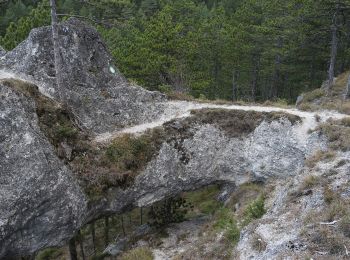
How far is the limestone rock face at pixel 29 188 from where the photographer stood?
814 inches

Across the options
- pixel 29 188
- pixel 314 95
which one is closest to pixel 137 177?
pixel 29 188

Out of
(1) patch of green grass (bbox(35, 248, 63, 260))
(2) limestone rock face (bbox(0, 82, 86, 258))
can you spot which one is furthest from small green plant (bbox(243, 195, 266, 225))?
(1) patch of green grass (bbox(35, 248, 63, 260))

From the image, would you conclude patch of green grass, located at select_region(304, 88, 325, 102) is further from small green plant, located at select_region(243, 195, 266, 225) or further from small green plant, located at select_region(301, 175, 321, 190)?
small green plant, located at select_region(301, 175, 321, 190)

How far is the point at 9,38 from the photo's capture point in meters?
40.8

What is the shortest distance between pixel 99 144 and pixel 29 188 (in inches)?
242

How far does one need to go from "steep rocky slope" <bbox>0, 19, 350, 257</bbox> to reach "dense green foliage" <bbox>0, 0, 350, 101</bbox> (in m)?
6.00

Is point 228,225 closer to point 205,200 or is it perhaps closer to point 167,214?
point 167,214

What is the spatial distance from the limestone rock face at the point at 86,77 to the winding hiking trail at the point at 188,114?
769 millimetres

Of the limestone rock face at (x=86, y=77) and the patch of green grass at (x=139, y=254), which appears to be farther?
the limestone rock face at (x=86, y=77)

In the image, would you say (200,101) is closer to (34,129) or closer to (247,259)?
(34,129)

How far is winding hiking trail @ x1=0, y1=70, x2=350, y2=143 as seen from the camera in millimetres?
28109

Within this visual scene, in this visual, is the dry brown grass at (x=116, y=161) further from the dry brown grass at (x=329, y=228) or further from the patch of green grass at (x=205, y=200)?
the dry brown grass at (x=329, y=228)

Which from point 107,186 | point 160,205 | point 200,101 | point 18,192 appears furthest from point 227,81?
point 18,192

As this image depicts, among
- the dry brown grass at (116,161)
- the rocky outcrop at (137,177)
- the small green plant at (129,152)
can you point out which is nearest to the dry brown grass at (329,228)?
the rocky outcrop at (137,177)
